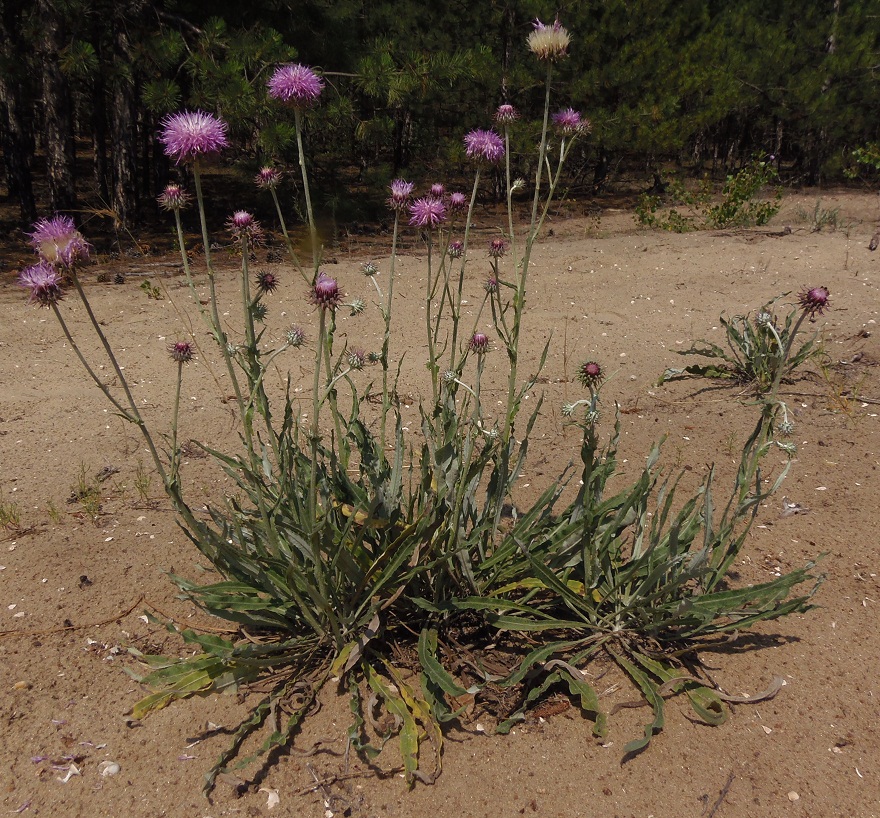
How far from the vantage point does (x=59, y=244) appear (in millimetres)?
1825

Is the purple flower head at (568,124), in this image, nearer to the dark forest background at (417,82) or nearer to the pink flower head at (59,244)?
the pink flower head at (59,244)

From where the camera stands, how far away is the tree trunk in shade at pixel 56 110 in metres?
7.47

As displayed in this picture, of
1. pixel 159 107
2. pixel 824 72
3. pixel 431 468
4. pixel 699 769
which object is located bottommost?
pixel 699 769

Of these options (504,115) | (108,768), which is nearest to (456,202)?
(504,115)

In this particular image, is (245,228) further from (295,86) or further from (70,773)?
(70,773)

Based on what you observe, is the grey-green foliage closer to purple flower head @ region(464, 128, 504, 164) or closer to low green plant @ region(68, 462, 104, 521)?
purple flower head @ region(464, 128, 504, 164)

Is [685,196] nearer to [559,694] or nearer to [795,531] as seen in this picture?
[795,531]

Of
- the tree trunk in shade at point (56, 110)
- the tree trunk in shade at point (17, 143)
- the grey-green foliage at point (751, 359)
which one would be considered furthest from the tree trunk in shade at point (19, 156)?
the grey-green foliage at point (751, 359)

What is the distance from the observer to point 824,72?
1298 centimetres

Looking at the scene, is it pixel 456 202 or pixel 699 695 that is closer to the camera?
pixel 699 695

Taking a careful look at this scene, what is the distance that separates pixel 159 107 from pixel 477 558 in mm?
5432

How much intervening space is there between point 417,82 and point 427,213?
4751 mm

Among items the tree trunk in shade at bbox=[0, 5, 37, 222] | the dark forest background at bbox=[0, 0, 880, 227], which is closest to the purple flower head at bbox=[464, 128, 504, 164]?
the dark forest background at bbox=[0, 0, 880, 227]

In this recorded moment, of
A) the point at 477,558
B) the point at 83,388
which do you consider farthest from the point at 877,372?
the point at 83,388
